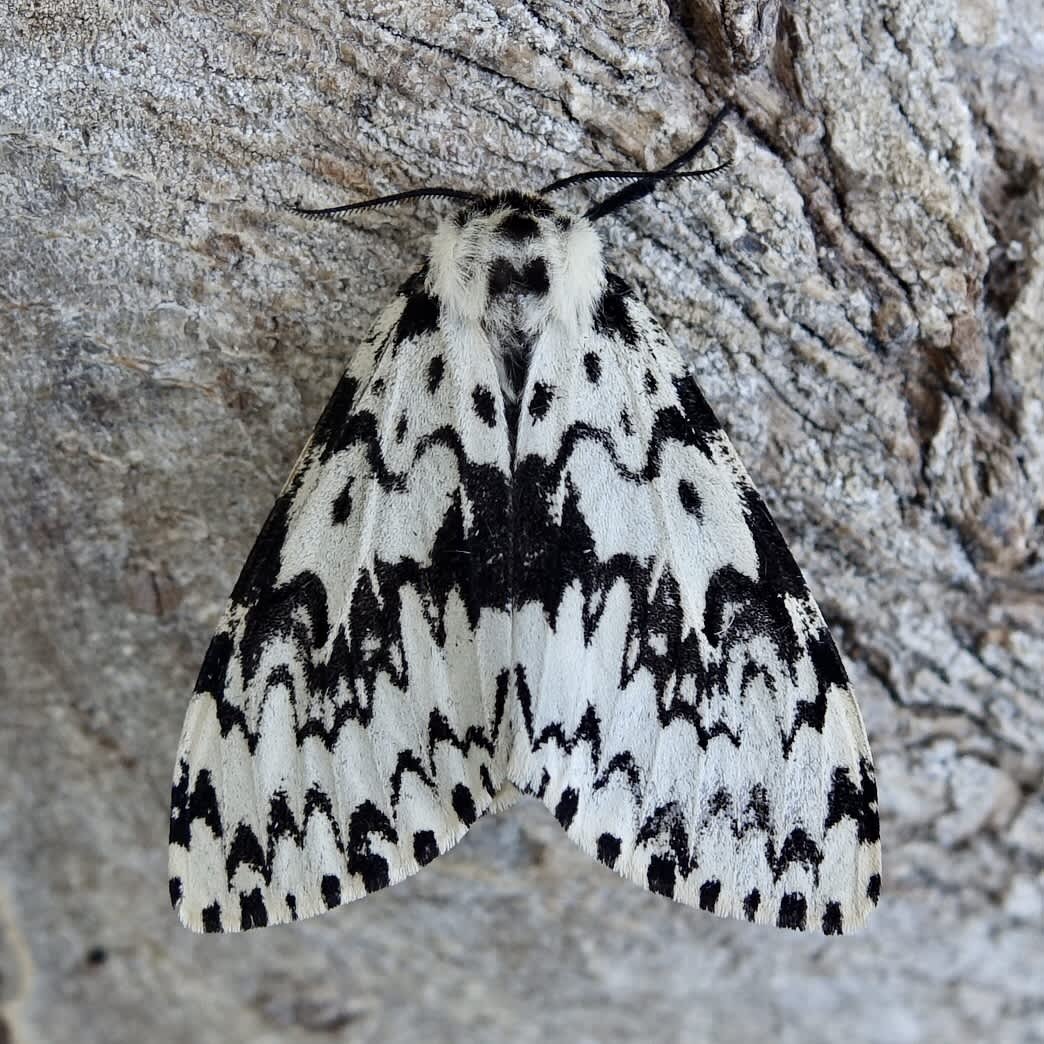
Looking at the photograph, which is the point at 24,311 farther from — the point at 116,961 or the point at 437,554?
the point at 116,961

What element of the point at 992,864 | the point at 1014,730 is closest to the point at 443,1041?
the point at 992,864

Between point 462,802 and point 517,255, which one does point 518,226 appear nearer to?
point 517,255

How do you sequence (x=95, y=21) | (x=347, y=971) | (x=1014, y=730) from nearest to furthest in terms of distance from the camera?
(x=95, y=21) < (x=1014, y=730) < (x=347, y=971)

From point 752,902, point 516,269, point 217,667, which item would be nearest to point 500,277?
point 516,269

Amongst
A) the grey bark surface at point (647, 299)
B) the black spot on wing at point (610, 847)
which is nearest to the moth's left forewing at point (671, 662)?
the black spot on wing at point (610, 847)

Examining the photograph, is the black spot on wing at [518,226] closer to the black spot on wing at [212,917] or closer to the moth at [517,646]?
the moth at [517,646]

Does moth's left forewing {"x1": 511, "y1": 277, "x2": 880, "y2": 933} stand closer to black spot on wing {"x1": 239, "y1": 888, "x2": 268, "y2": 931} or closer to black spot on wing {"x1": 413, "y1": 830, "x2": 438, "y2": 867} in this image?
black spot on wing {"x1": 413, "y1": 830, "x2": 438, "y2": 867}
